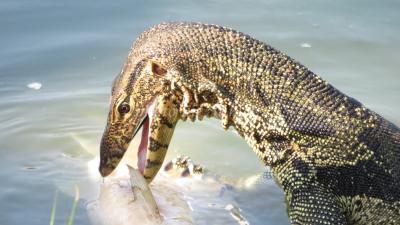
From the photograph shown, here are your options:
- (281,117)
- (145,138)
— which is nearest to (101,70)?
(145,138)

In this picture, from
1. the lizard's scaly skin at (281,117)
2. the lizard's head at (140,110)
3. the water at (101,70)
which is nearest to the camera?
the lizard's scaly skin at (281,117)

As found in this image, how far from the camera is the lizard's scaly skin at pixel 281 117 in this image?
4387 millimetres

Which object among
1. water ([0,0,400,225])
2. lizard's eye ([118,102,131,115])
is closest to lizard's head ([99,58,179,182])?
lizard's eye ([118,102,131,115])

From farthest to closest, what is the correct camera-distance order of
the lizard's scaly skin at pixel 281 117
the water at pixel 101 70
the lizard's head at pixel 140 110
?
the water at pixel 101 70, the lizard's head at pixel 140 110, the lizard's scaly skin at pixel 281 117

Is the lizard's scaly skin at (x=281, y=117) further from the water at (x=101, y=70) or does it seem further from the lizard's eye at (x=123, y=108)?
the water at (x=101, y=70)

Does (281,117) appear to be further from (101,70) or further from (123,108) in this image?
(101,70)

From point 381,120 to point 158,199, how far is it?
5.25 feet

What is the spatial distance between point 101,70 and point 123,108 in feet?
11.8

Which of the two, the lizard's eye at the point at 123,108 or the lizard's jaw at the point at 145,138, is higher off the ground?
the lizard's eye at the point at 123,108

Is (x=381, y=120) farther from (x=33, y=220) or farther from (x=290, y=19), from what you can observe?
(x=290, y=19)

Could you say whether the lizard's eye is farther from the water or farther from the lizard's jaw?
the water

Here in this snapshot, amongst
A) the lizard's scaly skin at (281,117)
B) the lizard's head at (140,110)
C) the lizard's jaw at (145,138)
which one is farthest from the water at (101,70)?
the lizard's scaly skin at (281,117)

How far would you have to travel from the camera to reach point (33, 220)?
5504 millimetres

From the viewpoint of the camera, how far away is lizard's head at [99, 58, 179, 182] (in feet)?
15.0
